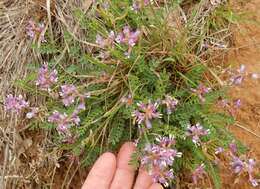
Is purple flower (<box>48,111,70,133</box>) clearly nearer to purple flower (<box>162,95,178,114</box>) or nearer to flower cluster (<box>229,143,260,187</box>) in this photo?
purple flower (<box>162,95,178,114</box>)

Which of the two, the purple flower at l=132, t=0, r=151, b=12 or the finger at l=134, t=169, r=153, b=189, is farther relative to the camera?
the finger at l=134, t=169, r=153, b=189

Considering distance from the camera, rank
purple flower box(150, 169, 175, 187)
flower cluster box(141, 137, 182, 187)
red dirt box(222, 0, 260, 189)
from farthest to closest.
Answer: red dirt box(222, 0, 260, 189), purple flower box(150, 169, 175, 187), flower cluster box(141, 137, 182, 187)

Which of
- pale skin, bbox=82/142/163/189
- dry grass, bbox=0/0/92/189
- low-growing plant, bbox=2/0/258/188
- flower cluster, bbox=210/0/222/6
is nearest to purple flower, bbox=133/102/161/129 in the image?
low-growing plant, bbox=2/0/258/188

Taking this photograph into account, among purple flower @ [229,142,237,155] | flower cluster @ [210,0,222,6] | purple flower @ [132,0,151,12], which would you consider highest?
purple flower @ [132,0,151,12]

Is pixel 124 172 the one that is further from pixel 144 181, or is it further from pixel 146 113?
pixel 146 113

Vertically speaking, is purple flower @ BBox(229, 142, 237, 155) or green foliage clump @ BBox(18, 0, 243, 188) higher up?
green foliage clump @ BBox(18, 0, 243, 188)

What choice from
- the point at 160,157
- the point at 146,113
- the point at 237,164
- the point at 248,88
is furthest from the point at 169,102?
the point at 248,88

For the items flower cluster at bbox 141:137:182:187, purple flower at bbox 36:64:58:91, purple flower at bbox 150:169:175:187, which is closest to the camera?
flower cluster at bbox 141:137:182:187
